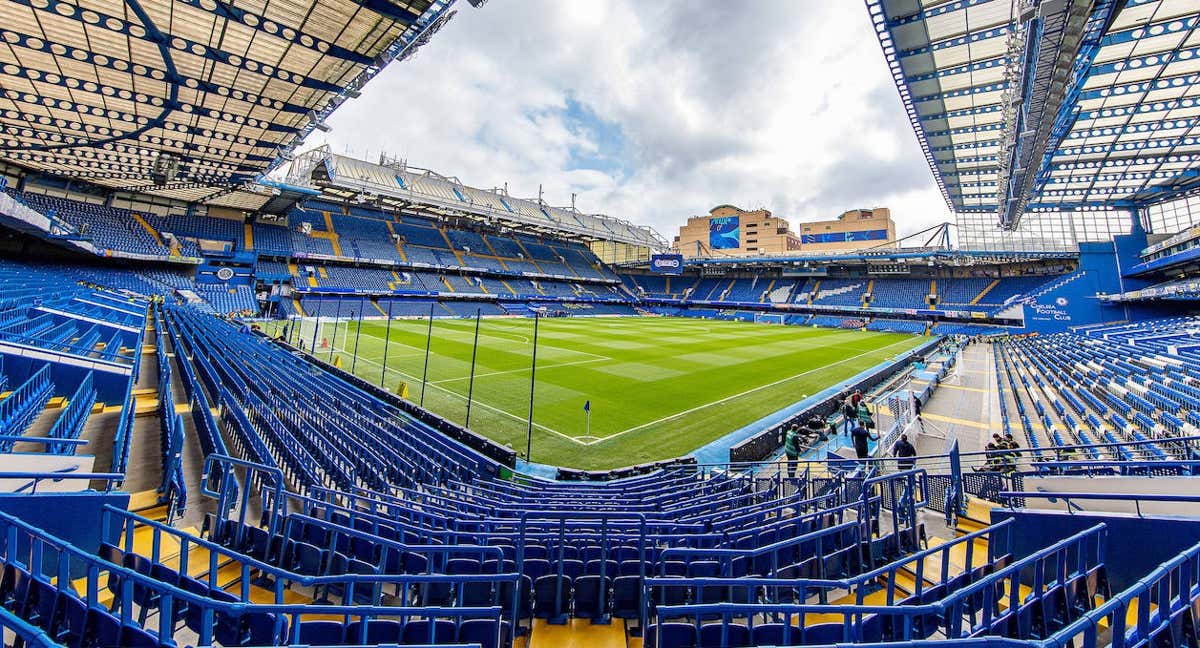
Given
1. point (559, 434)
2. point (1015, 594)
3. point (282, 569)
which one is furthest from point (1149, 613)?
point (559, 434)

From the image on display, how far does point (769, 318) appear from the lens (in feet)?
199

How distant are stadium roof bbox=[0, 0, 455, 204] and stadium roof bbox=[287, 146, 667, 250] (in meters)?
21.8

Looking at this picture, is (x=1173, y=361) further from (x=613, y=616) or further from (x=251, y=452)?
(x=251, y=452)

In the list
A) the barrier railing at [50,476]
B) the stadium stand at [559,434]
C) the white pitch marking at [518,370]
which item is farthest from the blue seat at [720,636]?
the white pitch marking at [518,370]

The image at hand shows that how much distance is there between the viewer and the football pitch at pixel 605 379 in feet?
43.1

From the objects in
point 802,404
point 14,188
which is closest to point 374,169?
point 14,188

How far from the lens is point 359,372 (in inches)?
776

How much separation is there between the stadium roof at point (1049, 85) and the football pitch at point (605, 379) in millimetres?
11890

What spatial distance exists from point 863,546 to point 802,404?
12.3 meters

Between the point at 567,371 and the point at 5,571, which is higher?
the point at 567,371

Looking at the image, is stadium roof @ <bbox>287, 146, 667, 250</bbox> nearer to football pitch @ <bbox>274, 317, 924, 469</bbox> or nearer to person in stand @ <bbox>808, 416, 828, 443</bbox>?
football pitch @ <bbox>274, 317, 924, 469</bbox>

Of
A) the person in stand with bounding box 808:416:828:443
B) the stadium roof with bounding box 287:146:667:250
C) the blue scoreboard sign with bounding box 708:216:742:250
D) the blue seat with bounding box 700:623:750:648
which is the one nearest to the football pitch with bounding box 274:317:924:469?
the person in stand with bounding box 808:416:828:443

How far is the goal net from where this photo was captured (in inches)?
2324

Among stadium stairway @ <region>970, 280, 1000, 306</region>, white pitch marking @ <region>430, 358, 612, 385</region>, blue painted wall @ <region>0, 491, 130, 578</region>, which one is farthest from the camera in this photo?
stadium stairway @ <region>970, 280, 1000, 306</region>
